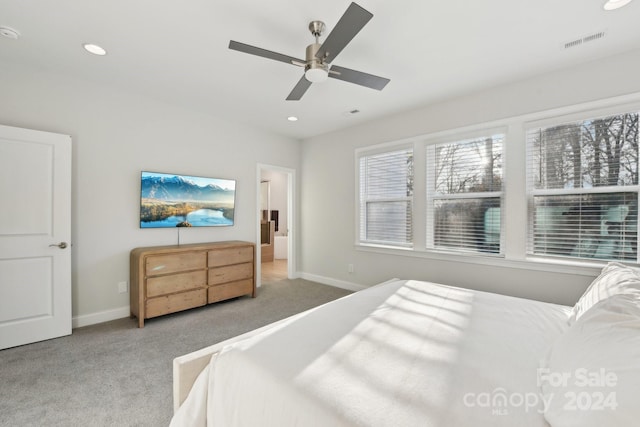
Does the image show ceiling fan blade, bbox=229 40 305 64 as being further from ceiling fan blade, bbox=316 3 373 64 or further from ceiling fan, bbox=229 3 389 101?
ceiling fan blade, bbox=316 3 373 64

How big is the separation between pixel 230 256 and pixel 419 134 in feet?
10.0

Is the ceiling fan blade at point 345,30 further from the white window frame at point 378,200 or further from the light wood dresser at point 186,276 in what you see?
the light wood dresser at point 186,276

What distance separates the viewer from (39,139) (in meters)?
2.62

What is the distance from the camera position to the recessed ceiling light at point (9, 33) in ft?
7.06

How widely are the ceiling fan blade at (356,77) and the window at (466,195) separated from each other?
1682mm

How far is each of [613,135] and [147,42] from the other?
13.9 ft

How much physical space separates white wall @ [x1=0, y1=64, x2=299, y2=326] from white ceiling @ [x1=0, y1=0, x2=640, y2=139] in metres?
0.23

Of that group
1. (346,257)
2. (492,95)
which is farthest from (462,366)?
(346,257)

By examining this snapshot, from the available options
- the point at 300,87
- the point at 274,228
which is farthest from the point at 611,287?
the point at 274,228

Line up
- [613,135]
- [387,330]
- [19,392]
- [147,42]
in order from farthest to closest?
[613,135] < [147,42] < [19,392] < [387,330]

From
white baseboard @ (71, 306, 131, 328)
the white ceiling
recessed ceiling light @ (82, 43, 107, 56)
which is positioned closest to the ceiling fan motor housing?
the white ceiling

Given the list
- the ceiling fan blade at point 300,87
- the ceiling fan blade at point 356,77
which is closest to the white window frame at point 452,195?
the ceiling fan blade at point 356,77

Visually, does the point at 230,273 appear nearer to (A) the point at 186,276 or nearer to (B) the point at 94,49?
(A) the point at 186,276

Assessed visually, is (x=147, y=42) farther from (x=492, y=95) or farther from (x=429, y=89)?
(x=492, y=95)
